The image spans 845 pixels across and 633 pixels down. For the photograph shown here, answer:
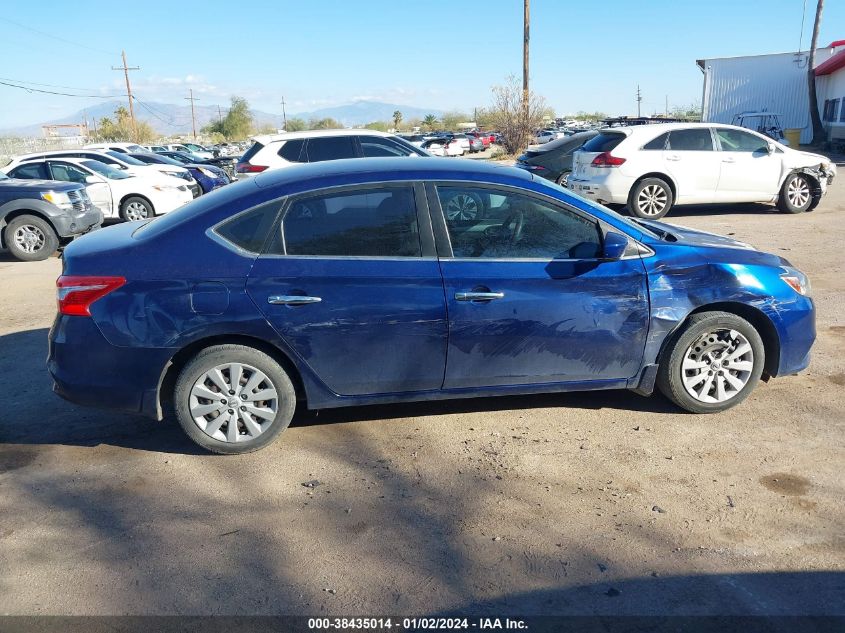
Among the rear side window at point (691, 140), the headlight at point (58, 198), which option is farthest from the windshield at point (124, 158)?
the rear side window at point (691, 140)

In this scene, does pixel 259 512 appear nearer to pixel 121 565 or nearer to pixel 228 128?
pixel 121 565

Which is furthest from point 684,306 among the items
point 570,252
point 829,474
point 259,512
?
point 259,512

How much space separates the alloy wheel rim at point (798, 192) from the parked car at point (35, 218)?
472 inches

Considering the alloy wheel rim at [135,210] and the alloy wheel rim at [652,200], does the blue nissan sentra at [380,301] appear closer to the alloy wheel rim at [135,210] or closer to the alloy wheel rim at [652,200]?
the alloy wheel rim at [652,200]

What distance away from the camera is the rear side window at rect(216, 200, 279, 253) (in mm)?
4141

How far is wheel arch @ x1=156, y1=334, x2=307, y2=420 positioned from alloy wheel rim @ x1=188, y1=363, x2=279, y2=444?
13cm

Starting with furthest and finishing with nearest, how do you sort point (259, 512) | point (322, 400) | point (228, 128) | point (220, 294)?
1. point (228, 128)
2. point (322, 400)
3. point (220, 294)
4. point (259, 512)

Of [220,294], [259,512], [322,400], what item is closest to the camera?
[259,512]

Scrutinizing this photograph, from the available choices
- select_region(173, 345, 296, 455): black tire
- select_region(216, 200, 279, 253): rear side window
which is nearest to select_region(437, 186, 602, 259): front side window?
select_region(216, 200, 279, 253): rear side window

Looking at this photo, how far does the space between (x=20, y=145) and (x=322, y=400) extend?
4362 cm

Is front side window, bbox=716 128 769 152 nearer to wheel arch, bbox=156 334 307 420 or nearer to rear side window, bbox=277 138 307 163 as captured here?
rear side window, bbox=277 138 307 163

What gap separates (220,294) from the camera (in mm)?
4008

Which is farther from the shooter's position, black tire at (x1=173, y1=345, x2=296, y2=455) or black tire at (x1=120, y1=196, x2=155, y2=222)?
black tire at (x1=120, y1=196, x2=155, y2=222)

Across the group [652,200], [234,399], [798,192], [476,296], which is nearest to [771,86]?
[798,192]
